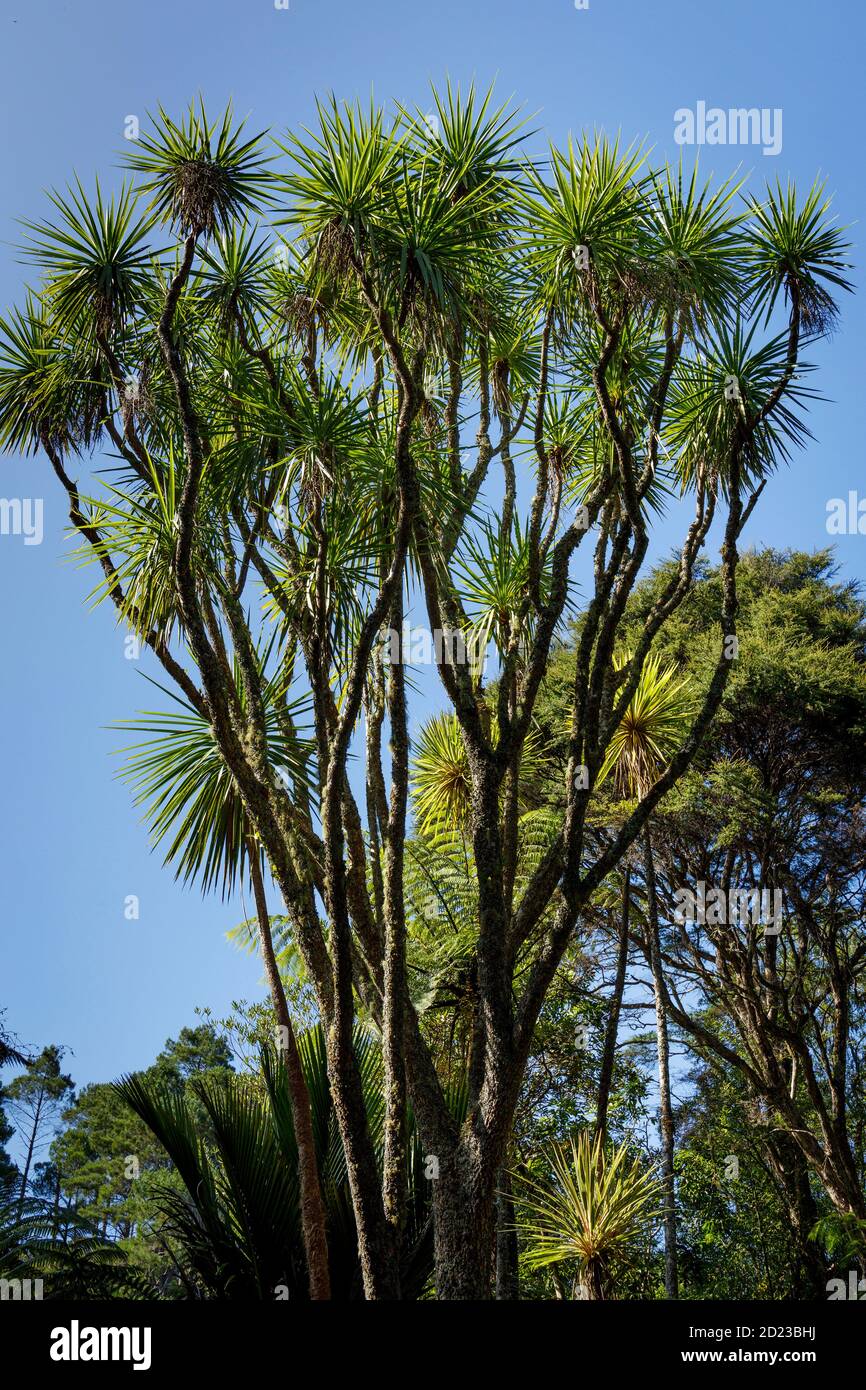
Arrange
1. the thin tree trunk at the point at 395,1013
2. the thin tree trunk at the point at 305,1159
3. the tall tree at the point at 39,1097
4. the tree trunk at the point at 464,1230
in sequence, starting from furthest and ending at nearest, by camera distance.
Answer: the tall tree at the point at 39,1097, the thin tree trunk at the point at 305,1159, the thin tree trunk at the point at 395,1013, the tree trunk at the point at 464,1230

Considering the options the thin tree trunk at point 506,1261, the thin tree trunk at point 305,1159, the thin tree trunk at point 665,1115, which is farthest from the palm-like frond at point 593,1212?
the thin tree trunk at point 665,1115

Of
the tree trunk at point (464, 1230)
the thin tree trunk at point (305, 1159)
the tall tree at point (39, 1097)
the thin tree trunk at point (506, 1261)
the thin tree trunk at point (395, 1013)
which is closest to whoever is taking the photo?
the tree trunk at point (464, 1230)

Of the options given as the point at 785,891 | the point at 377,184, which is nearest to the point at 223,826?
the point at 377,184

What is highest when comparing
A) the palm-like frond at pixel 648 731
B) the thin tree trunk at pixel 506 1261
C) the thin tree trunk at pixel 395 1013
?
the palm-like frond at pixel 648 731

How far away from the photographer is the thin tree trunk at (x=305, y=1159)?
6.87 metres

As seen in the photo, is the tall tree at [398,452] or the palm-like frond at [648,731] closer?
the tall tree at [398,452]

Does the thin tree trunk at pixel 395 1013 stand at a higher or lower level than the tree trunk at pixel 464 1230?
higher

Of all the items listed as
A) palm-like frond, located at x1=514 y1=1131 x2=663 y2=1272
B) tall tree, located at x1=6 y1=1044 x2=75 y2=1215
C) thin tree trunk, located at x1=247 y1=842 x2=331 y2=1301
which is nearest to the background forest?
palm-like frond, located at x1=514 y1=1131 x2=663 y2=1272

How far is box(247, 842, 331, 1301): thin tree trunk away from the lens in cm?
687

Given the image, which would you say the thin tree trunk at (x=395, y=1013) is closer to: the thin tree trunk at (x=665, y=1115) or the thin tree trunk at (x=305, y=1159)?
the thin tree trunk at (x=305, y=1159)

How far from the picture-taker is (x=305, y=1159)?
23.5ft

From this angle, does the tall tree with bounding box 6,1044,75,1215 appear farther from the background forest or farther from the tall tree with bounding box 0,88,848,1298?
the tall tree with bounding box 0,88,848,1298

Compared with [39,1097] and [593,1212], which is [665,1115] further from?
[39,1097]
